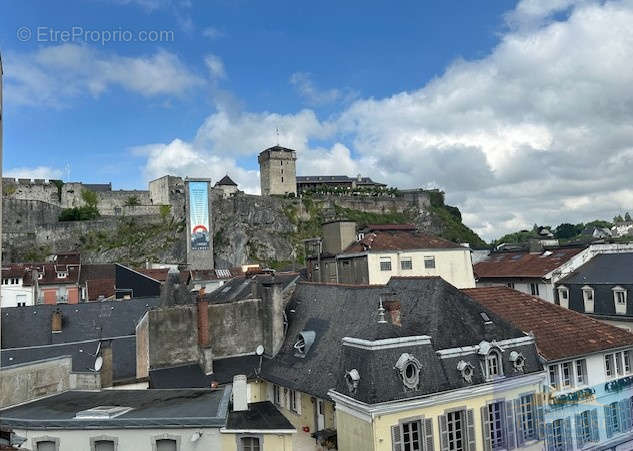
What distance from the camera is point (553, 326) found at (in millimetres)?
19188

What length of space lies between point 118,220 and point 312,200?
3563 centimetres

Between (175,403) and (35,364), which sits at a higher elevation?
(35,364)

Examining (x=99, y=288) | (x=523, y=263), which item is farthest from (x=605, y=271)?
(x=99, y=288)

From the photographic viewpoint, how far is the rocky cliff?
75.9 m

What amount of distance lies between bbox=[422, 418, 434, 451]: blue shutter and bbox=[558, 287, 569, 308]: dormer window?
20.5 m

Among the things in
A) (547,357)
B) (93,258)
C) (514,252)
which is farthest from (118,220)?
(547,357)

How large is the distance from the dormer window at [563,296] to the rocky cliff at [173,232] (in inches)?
2014

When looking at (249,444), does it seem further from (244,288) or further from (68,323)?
(68,323)

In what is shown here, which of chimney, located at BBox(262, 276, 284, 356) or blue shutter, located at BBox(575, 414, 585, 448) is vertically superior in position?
chimney, located at BBox(262, 276, 284, 356)

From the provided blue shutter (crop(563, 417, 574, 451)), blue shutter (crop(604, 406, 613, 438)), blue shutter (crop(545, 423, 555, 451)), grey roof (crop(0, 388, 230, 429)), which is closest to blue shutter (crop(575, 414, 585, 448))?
blue shutter (crop(563, 417, 574, 451))

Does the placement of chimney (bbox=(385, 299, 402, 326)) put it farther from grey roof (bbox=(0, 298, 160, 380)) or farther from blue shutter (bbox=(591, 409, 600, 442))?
grey roof (bbox=(0, 298, 160, 380))

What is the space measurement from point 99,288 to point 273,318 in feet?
126

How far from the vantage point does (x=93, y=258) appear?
249 feet

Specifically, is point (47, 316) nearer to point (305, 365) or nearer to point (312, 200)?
point (305, 365)
